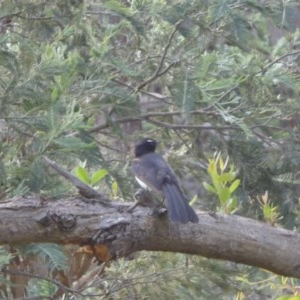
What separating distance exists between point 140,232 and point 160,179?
1.11 meters

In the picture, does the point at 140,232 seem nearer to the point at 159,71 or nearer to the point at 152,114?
the point at 159,71

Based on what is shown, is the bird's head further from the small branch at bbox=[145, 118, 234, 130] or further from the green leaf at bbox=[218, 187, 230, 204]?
the green leaf at bbox=[218, 187, 230, 204]

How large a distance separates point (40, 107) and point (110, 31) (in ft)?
2.72

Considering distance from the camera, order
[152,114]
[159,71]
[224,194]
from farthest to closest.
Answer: [152,114], [159,71], [224,194]

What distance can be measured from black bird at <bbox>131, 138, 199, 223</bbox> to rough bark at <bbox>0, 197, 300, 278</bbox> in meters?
0.05

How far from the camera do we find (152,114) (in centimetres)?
575

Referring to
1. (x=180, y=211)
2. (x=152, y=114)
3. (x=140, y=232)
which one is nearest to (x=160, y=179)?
(x=180, y=211)

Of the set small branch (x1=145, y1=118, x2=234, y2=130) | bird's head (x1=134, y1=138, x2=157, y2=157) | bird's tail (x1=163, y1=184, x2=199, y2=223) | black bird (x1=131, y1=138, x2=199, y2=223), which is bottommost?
small branch (x1=145, y1=118, x2=234, y2=130)

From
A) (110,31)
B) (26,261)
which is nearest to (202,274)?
(26,261)

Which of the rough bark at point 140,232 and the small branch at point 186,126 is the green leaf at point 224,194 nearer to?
the rough bark at point 140,232

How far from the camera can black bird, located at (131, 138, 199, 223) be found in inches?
143

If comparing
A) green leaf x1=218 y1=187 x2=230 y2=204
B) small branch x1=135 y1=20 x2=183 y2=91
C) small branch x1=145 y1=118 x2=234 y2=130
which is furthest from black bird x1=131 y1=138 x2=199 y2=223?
small branch x1=145 y1=118 x2=234 y2=130

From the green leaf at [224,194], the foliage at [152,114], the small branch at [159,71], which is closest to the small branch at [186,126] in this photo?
the foliage at [152,114]

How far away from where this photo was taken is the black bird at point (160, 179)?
362 cm
